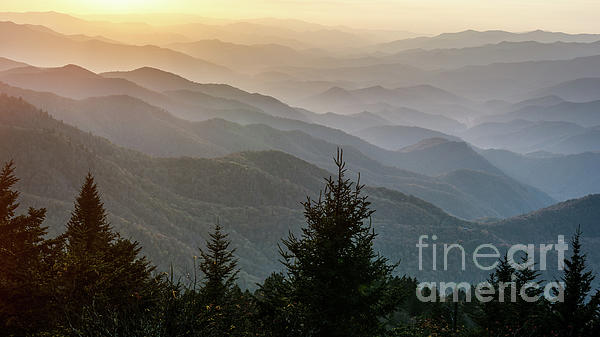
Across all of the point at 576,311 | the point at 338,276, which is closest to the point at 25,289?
the point at 338,276

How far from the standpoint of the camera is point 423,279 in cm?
17038

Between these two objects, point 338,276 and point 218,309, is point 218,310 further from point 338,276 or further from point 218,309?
point 338,276

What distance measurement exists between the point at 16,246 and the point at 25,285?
14.0ft

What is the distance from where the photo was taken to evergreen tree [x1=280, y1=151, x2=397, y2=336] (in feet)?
62.1

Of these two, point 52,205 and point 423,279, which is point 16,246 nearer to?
point 52,205

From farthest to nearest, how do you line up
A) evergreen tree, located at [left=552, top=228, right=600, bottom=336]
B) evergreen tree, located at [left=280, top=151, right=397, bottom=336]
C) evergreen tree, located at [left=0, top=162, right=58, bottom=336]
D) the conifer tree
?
evergreen tree, located at [left=552, top=228, right=600, bottom=336] → evergreen tree, located at [left=0, top=162, right=58, bottom=336] → evergreen tree, located at [left=280, top=151, right=397, bottom=336] → the conifer tree

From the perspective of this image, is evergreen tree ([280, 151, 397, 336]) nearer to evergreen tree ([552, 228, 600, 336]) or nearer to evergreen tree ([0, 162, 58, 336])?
evergreen tree ([0, 162, 58, 336])

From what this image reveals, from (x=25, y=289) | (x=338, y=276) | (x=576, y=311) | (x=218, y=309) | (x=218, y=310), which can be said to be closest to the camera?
(x=338, y=276)

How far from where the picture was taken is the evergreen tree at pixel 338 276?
1892 cm

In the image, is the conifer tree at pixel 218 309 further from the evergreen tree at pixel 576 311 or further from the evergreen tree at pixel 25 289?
the evergreen tree at pixel 576 311

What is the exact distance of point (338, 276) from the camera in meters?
19.2

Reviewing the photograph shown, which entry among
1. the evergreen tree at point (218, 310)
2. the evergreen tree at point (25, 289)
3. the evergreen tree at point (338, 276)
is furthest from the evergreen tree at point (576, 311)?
the evergreen tree at point (25, 289)

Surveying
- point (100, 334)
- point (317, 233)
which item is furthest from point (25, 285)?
point (317, 233)

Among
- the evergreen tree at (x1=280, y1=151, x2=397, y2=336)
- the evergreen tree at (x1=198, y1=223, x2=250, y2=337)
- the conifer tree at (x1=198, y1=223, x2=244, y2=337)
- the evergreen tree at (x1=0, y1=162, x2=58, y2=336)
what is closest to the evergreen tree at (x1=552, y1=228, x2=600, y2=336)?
the evergreen tree at (x1=280, y1=151, x2=397, y2=336)
